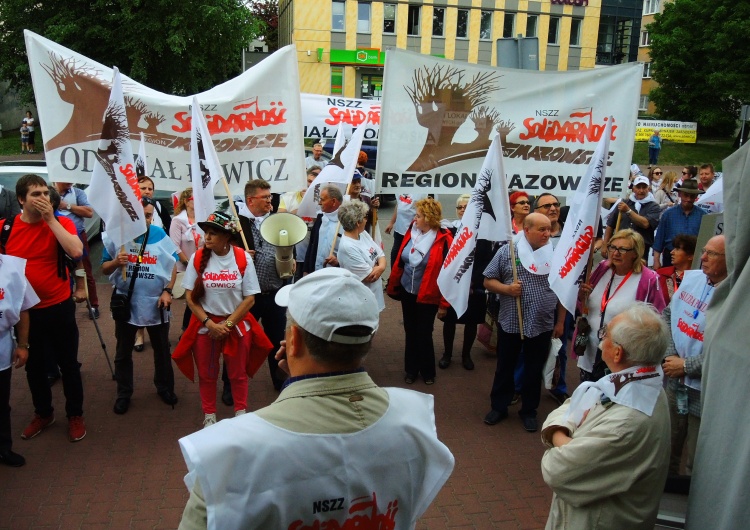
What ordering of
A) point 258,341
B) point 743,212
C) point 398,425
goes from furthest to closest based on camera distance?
point 258,341 → point 743,212 → point 398,425

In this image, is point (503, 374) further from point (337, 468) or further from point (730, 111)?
point (730, 111)

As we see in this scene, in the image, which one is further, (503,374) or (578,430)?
(503,374)

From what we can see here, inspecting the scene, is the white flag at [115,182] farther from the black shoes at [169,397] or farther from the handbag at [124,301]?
the black shoes at [169,397]

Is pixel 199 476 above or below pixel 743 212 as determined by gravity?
below

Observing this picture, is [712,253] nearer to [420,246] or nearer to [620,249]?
[620,249]

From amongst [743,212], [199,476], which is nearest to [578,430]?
[743,212]

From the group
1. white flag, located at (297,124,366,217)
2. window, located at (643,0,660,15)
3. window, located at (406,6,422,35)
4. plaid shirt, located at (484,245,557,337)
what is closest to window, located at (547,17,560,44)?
window, located at (406,6,422,35)

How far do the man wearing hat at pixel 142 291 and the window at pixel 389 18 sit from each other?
40.0 m

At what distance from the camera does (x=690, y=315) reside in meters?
4.27

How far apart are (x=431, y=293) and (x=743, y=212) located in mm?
4210

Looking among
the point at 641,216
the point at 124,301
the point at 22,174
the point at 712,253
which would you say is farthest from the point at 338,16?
the point at 712,253

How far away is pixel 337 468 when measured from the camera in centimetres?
187

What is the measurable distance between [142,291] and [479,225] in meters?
3.02

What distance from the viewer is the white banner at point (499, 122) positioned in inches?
246
